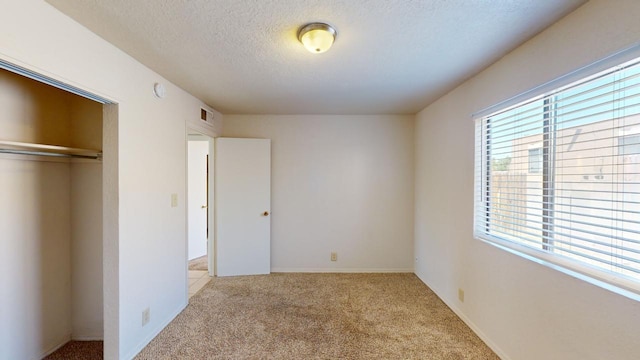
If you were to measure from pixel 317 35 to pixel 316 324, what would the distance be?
245 cm

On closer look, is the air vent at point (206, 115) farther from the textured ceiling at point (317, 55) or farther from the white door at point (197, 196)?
the white door at point (197, 196)

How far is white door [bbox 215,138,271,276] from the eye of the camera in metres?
3.65

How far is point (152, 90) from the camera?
7.49 ft

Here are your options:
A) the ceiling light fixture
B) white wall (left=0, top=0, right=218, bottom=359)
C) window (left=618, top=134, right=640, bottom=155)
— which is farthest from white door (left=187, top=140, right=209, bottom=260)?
window (left=618, top=134, right=640, bottom=155)

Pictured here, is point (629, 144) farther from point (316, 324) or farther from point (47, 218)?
point (47, 218)

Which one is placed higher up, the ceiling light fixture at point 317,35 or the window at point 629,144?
the ceiling light fixture at point 317,35

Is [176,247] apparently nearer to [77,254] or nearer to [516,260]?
[77,254]

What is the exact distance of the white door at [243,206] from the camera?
3.65 meters

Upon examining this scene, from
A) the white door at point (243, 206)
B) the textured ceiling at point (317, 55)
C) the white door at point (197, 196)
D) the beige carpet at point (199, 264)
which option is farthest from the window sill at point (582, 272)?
the white door at point (197, 196)

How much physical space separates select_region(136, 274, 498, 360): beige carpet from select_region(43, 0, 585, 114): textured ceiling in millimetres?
2349

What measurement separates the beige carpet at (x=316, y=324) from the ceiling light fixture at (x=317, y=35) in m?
2.29

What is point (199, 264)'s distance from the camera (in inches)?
169

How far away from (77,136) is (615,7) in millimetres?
3664

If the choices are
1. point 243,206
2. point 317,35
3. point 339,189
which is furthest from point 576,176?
point 243,206
